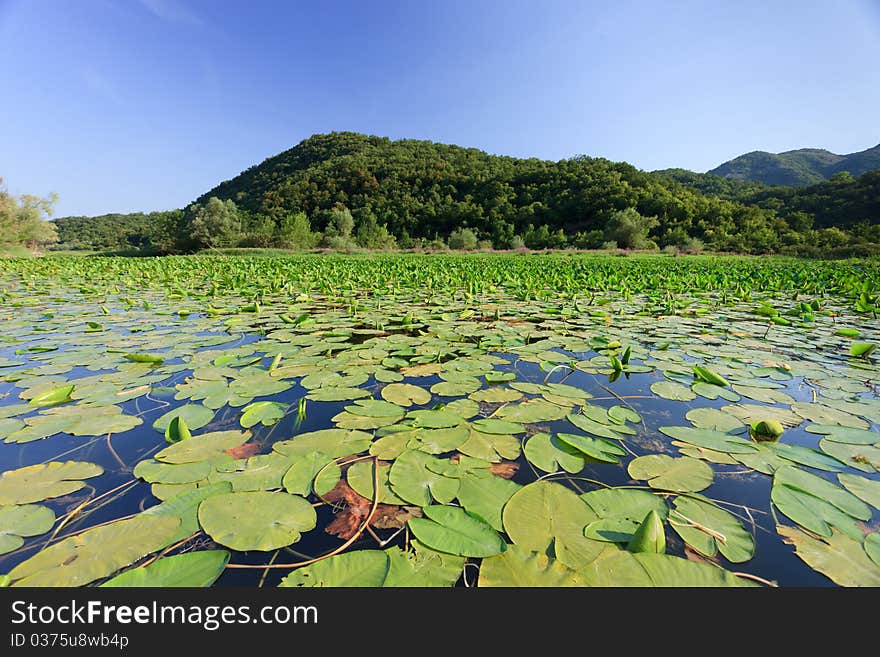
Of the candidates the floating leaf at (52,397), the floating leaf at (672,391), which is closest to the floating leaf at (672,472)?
the floating leaf at (672,391)

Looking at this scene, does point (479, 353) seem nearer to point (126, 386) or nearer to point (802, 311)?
point (126, 386)

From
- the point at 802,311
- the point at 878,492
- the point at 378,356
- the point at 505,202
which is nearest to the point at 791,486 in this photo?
the point at 878,492

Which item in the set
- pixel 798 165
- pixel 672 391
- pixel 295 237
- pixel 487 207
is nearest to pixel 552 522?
pixel 672 391

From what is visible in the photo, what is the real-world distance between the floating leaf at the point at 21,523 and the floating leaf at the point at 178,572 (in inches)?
13.4

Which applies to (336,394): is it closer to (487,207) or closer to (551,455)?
(551,455)

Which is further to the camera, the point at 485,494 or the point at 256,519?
the point at 485,494

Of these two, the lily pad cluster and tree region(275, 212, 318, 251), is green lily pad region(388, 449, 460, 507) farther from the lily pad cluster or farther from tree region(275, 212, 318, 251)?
tree region(275, 212, 318, 251)

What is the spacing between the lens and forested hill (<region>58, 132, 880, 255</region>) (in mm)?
31656

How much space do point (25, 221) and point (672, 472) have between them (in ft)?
155

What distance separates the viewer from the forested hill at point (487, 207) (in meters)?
31.7

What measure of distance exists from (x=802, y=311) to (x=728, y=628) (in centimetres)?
456

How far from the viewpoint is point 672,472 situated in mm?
1130

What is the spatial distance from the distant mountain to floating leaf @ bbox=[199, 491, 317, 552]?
269 ft

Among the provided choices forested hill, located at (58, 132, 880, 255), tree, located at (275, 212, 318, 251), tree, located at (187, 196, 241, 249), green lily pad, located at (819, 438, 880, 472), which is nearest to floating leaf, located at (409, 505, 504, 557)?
green lily pad, located at (819, 438, 880, 472)
